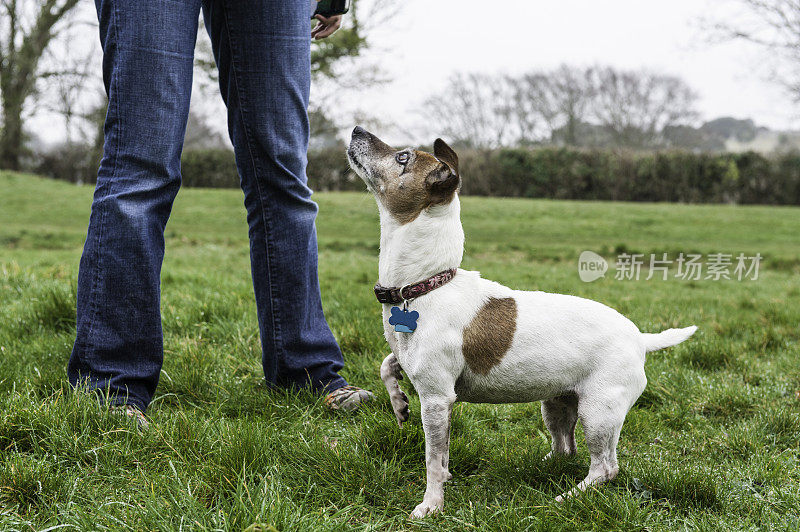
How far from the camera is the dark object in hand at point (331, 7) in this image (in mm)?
2672

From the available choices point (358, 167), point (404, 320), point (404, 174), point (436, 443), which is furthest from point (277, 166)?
point (436, 443)

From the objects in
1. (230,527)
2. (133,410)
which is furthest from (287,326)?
(230,527)

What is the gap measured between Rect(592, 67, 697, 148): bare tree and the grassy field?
24.3 m

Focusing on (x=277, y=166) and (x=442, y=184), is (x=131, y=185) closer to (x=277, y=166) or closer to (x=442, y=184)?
(x=277, y=166)

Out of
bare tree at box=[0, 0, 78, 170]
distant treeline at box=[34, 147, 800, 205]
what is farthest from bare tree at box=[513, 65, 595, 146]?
bare tree at box=[0, 0, 78, 170]

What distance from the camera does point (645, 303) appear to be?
4840mm

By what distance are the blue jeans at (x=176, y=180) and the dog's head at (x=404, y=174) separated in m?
0.49

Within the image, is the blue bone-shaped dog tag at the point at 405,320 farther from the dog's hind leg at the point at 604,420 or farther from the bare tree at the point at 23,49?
the bare tree at the point at 23,49

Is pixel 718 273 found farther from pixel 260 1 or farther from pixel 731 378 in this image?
pixel 260 1

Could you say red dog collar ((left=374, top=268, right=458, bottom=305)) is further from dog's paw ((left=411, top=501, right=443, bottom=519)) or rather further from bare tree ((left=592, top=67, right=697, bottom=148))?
bare tree ((left=592, top=67, right=697, bottom=148))

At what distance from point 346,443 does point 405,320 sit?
0.57 meters

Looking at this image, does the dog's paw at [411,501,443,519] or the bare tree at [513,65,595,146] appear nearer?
the dog's paw at [411,501,443,519]

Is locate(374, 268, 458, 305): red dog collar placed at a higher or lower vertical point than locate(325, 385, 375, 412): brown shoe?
higher

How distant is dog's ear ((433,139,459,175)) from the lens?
2104 millimetres
